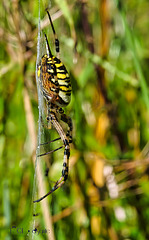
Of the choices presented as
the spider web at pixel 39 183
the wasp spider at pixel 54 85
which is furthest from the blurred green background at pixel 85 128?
the wasp spider at pixel 54 85

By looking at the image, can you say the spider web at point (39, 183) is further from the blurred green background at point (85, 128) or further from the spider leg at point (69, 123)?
the spider leg at point (69, 123)

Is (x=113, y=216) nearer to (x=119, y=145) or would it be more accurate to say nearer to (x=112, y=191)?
(x=112, y=191)

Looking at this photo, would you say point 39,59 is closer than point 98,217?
Yes

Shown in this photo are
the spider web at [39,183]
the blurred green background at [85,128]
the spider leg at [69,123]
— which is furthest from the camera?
the blurred green background at [85,128]

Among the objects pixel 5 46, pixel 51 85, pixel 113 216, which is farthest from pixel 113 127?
pixel 51 85

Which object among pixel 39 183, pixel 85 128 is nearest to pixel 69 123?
pixel 39 183

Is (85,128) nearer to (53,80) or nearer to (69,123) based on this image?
(69,123)
